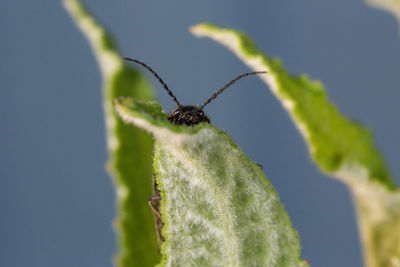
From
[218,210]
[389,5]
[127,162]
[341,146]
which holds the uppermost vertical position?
[389,5]

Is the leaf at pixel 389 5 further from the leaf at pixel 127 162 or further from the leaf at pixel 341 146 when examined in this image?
the leaf at pixel 127 162

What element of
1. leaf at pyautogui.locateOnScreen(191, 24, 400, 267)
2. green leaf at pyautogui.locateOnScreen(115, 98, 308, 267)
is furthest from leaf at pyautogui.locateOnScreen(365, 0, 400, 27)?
green leaf at pyautogui.locateOnScreen(115, 98, 308, 267)

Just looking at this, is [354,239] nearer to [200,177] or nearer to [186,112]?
[186,112]

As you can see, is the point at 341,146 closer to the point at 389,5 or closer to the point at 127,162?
the point at 389,5

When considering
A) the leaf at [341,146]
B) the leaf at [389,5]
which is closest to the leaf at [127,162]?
the leaf at [341,146]

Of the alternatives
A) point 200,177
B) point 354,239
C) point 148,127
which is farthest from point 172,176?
point 354,239

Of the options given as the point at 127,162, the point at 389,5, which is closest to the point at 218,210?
the point at 127,162

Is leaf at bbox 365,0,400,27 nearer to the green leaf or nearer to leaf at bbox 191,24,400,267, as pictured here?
leaf at bbox 191,24,400,267
